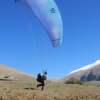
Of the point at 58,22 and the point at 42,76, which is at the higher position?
the point at 58,22

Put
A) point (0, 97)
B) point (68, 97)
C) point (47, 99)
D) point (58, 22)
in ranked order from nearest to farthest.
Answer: point (0, 97) → point (47, 99) → point (68, 97) → point (58, 22)

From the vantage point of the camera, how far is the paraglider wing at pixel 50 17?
30.0 metres

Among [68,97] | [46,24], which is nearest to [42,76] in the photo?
[68,97]

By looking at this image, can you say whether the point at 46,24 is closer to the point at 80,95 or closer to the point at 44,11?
the point at 44,11

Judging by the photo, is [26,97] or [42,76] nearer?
[26,97]

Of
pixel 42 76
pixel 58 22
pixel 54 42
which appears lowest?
pixel 42 76

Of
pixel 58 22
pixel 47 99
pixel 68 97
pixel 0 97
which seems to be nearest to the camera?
pixel 0 97

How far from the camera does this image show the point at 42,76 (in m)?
30.8

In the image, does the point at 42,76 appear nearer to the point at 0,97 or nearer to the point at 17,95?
the point at 17,95

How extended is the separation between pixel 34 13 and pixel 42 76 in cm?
694

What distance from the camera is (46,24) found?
102 feet

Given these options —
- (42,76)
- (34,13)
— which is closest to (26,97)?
(42,76)

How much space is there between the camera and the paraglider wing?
30.0 m

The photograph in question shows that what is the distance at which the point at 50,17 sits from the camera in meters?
31.3
